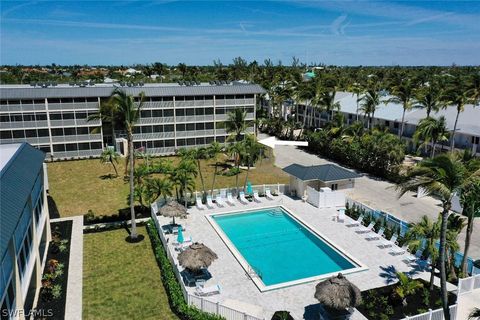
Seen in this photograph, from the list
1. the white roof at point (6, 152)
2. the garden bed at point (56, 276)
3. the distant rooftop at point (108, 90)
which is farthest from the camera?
the distant rooftop at point (108, 90)

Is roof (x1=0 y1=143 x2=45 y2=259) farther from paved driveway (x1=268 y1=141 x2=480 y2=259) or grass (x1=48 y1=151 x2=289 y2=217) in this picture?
paved driveway (x1=268 y1=141 x2=480 y2=259)

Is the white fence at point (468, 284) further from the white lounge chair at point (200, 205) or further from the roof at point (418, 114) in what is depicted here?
the roof at point (418, 114)

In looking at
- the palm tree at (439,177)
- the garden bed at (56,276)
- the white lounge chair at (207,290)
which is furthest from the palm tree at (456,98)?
the garden bed at (56,276)

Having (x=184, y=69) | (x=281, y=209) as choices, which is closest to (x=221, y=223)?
(x=281, y=209)

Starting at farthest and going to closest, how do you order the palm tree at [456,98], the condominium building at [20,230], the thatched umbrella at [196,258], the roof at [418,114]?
the roof at [418,114] < the palm tree at [456,98] < the thatched umbrella at [196,258] < the condominium building at [20,230]

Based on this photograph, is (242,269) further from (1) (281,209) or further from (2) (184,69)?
(2) (184,69)

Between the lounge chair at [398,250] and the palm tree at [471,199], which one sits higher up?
the palm tree at [471,199]
